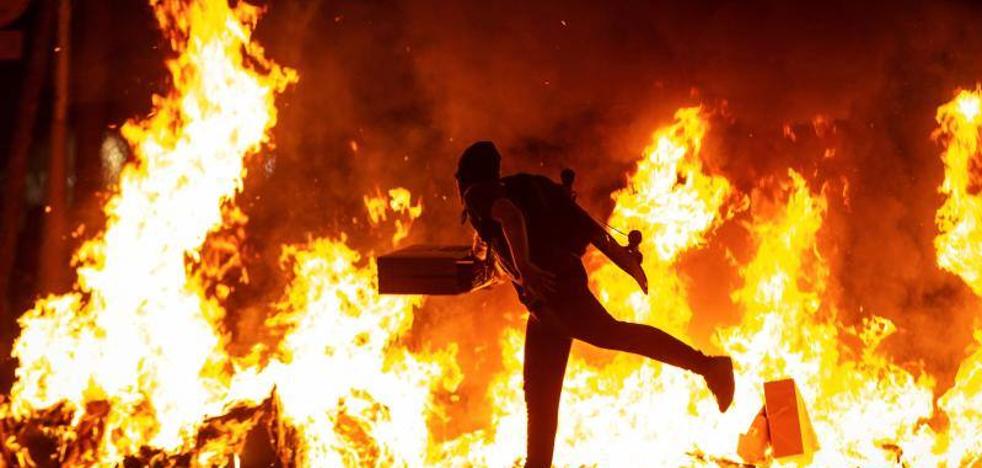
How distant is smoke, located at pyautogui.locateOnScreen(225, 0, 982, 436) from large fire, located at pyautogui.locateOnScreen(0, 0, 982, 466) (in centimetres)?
16

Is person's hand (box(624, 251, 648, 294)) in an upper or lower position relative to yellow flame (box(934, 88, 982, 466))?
lower

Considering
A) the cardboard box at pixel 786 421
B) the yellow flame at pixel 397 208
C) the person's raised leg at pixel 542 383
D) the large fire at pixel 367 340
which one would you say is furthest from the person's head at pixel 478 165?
the yellow flame at pixel 397 208

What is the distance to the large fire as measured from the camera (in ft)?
15.8

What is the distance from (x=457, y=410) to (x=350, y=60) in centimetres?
285

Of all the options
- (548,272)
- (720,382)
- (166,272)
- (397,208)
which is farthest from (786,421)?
(166,272)

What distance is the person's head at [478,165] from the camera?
13.0 ft

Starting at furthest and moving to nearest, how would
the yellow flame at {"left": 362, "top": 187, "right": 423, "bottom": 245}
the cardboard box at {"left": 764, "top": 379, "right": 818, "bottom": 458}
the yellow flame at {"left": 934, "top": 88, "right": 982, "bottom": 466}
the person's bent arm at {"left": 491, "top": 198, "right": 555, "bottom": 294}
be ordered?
the yellow flame at {"left": 362, "top": 187, "right": 423, "bottom": 245}, the yellow flame at {"left": 934, "top": 88, "right": 982, "bottom": 466}, the cardboard box at {"left": 764, "top": 379, "right": 818, "bottom": 458}, the person's bent arm at {"left": 491, "top": 198, "right": 555, "bottom": 294}

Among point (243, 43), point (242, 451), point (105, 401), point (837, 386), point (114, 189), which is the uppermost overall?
point (243, 43)

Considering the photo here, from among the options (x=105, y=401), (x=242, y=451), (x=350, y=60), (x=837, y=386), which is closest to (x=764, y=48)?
(x=837, y=386)

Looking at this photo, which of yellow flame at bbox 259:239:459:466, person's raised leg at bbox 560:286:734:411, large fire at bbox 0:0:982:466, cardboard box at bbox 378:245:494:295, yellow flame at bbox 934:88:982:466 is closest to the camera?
person's raised leg at bbox 560:286:734:411

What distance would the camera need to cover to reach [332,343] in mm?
5539

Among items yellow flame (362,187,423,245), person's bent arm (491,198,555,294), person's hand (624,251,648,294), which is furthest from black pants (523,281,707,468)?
yellow flame (362,187,423,245)

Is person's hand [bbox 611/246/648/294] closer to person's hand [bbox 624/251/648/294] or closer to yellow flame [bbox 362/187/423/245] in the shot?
person's hand [bbox 624/251/648/294]

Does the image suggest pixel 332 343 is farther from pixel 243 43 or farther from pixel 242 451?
pixel 243 43
